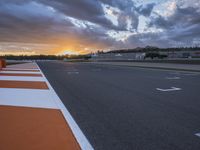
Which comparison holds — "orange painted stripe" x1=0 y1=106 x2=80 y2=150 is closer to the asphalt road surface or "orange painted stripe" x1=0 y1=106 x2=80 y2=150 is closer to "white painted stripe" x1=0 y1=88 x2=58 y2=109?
the asphalt road surface

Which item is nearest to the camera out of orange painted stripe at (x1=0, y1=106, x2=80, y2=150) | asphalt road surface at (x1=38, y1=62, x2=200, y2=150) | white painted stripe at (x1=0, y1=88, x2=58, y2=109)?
orange painted stripe at (x1=0, y1=106, x2=80, y2=150)

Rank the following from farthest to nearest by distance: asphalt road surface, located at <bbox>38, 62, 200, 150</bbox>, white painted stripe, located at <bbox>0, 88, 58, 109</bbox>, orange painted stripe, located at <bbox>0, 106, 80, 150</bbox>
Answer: white painted stripe, located at <bbox>0, 88, 58, 109</bbox> < asphalt road surface, located at <bbox>38, 62, 200, 150</bbox> < orange painted stripe, located at <bbox>0, 106, 80, 150</bbox>

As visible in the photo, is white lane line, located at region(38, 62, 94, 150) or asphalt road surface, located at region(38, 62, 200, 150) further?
asphalt road surface, located at region(38, 62, 200, 150)

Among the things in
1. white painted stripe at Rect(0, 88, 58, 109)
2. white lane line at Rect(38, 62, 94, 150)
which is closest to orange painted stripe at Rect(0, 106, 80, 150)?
white lane line at Rect(38, 62, 94, 150)

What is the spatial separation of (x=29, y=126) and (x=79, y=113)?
64.7 inches

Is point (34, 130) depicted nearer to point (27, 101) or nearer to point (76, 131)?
point (76, 131)

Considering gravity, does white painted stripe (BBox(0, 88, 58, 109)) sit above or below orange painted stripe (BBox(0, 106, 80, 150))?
below

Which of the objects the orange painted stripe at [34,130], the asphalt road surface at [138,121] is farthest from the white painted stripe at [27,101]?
the orange painted stripe at [34,130]

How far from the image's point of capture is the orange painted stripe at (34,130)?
4.39 m

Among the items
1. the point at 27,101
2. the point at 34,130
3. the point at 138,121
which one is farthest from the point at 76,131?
the point at 27,101

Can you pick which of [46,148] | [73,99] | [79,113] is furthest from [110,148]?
[73,99]

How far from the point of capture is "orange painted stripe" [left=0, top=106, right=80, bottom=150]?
4387 mm

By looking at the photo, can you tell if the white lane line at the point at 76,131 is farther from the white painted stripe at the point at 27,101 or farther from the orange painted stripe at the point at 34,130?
the white painted stripe at the point at 27,101

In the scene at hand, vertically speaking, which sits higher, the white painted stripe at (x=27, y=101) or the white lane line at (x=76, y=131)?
the white lane line at (x=76, y=131)
